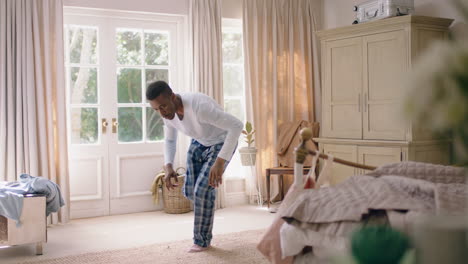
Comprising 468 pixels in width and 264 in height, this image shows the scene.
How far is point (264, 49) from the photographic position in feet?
18.6

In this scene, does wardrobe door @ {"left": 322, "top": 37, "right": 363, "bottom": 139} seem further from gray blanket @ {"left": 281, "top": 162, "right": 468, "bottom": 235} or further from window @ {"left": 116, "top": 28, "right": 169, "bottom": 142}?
gray blanket @ {"left": 281, "top": 162, "right": 468, "bottom": 235}

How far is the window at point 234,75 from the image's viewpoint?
576 centimetres

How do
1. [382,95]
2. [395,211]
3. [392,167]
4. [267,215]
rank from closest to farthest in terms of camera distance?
[395,211] → [392,167] → [382,95] → [267,215]

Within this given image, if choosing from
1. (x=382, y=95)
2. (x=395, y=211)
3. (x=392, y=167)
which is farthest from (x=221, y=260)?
(x=382, y=95)

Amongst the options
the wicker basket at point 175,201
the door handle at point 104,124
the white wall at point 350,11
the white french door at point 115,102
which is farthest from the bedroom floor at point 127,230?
the white wall at point 350,11

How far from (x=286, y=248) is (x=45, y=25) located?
364 cm

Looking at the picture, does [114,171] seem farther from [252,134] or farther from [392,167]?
[392,167]

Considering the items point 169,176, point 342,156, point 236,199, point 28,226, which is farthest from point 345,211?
point 236,199

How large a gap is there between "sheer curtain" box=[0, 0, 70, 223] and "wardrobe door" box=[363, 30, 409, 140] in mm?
2935

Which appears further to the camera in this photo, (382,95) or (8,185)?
(382,95)

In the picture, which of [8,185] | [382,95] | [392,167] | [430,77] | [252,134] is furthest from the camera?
[252,134]

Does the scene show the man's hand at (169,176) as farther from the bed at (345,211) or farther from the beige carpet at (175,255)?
the bed at (345,211)

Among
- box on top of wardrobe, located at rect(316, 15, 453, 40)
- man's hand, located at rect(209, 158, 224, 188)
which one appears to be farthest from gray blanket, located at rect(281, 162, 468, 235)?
box on top of wardrobe, located at rect(316, 15, 453, 40)

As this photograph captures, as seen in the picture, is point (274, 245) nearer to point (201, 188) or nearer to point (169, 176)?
point (201, 188)
